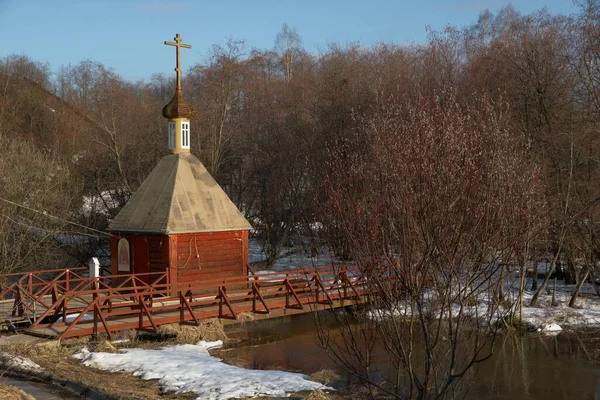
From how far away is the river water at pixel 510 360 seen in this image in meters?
13.4

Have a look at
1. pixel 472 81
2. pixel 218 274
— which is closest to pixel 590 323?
pixel 472 81

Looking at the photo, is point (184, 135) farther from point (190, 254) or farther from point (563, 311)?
point (563, 311)

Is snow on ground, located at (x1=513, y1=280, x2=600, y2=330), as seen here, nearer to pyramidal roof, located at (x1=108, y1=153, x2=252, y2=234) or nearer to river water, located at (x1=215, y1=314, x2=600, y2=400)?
river water, located at (x1=215, y1=314, x2=600, y2=400)

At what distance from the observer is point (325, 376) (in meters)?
13.8

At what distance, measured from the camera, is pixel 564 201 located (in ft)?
68.0

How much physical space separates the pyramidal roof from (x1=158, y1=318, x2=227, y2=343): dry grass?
8.25 feet

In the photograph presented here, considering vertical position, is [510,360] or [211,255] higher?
[211,255]

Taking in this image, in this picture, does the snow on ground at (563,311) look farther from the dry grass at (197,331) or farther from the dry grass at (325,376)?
the dry grass at (197,331)

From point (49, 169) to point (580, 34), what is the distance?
61.6 ft

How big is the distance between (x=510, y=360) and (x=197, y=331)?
7.00 meters

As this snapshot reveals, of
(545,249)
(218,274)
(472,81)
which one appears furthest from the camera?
(472,81)

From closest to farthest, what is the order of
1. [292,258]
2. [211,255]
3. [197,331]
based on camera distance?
[197,331], [211,255], [292,258]

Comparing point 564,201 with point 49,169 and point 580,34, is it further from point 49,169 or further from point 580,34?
point 49,169

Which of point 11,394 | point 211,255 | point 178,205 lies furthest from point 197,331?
point 11,394
